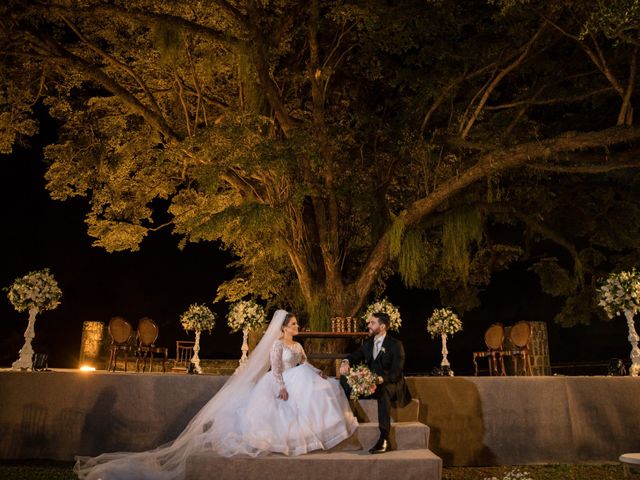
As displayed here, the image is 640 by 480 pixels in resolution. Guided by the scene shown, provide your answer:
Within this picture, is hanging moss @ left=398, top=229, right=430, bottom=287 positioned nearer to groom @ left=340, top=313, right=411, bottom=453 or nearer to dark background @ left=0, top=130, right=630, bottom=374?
groom @ left=340, top=313, right=411, bottom=453

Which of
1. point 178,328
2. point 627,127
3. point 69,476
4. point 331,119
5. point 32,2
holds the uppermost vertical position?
point 32,2

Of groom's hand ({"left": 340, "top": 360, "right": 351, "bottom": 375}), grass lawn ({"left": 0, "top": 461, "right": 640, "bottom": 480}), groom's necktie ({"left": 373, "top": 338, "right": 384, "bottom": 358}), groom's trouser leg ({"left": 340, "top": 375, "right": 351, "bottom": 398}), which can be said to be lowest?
grass lawn ({"left": 0, "top": 461, "right": 640, "bottom": 480})

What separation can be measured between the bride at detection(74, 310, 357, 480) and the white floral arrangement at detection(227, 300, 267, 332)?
266 cm

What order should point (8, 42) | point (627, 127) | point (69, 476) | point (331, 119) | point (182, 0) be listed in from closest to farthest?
point (69, 476)
point (627, 127)
point (8, 42)
point (182, 0)
point (331, 119)

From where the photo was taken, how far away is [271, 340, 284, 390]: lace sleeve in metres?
6.05

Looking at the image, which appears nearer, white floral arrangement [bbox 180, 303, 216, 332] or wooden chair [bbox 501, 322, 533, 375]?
white floral arrangement [bbox 180, 303, 216, 332]

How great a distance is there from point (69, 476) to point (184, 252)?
1891 cm

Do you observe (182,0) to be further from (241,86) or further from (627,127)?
(627,127)

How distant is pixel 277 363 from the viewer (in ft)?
20.3

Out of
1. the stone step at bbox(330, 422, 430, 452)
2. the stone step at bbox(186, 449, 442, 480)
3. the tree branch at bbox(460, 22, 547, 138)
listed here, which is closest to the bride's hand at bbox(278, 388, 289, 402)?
the stone step at bbox(186, 449, 442, 480)

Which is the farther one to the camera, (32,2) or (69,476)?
(32,2)

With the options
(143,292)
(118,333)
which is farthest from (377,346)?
(143,292)

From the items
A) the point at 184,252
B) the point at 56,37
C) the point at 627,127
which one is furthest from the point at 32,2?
the point at 184,252

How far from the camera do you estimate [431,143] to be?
10.8 meters
